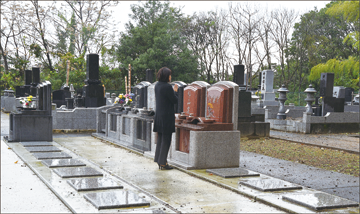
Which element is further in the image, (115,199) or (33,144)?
(33,144)

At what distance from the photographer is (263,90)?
27594mm

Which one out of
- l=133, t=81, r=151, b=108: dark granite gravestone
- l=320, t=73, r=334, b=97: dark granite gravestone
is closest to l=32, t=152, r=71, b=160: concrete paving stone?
l=133, t=81, r=151, b=108: dark granite gravestone

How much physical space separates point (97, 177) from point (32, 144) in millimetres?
5011

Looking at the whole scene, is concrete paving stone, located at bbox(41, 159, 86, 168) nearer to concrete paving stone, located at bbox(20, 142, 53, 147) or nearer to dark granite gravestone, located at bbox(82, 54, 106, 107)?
concrete paving stone, located at bbox(20, 142, 53, 147)

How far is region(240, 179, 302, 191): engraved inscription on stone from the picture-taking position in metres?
6.17

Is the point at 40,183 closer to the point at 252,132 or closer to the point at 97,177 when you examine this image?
the point at 97,177

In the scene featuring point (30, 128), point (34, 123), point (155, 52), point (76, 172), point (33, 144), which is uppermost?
point (155, 52)

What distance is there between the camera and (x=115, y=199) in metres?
5.48

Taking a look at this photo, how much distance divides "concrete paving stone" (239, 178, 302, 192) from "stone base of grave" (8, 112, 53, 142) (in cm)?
768

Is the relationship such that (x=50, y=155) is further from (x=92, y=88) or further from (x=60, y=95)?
(x=60, y=95)

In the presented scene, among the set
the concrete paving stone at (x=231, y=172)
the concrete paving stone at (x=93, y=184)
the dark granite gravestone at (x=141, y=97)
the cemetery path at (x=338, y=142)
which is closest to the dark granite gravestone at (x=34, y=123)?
the dark granite gravestone at (x=141, y=97)

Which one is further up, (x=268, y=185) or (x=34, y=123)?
(x=34, y=123)

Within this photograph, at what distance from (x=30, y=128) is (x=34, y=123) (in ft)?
0.64

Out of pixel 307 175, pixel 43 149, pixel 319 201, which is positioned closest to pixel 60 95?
pixel 43 149
